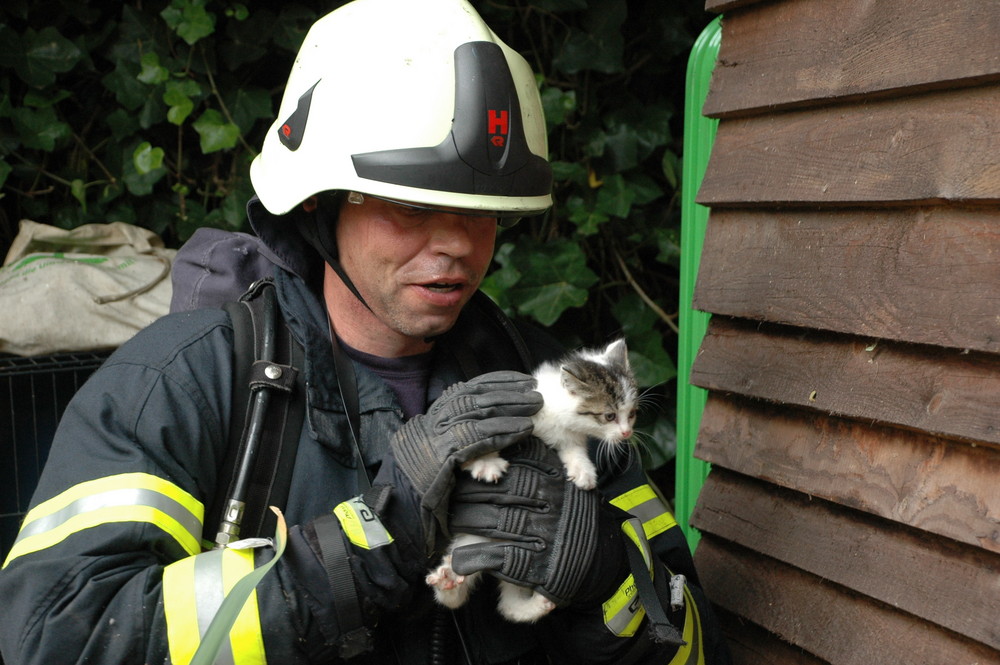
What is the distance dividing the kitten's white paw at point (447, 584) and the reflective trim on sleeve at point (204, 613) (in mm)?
365

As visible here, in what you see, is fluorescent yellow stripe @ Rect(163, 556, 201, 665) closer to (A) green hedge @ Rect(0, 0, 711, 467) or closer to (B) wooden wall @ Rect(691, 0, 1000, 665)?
(B) wooden wall @ Rect(691, 0, 1000, 665)

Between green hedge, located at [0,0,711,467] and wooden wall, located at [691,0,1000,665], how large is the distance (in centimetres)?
148

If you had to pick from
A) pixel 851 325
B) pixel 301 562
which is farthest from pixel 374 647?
pixel 851 325

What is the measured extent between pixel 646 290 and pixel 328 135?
2698mm

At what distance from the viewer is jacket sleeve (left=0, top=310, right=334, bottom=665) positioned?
1666 mm

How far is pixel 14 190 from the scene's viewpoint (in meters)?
4.29

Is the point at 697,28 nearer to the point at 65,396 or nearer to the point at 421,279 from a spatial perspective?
the point at 421,279

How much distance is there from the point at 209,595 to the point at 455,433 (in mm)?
525

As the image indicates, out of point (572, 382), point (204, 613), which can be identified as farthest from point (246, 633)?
point (572, 382)

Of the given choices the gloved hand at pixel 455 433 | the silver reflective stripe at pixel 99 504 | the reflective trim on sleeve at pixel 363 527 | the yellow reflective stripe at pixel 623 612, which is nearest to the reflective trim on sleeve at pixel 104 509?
the silver reflective stripe at pixel 99 504

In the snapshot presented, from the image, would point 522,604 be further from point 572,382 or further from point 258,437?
point 258,437

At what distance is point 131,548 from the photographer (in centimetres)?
174

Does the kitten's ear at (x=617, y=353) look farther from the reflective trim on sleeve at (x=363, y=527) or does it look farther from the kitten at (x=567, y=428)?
the reflective trim on sleeve at (x=363, y=527)

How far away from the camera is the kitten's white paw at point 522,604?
1.96 meters
